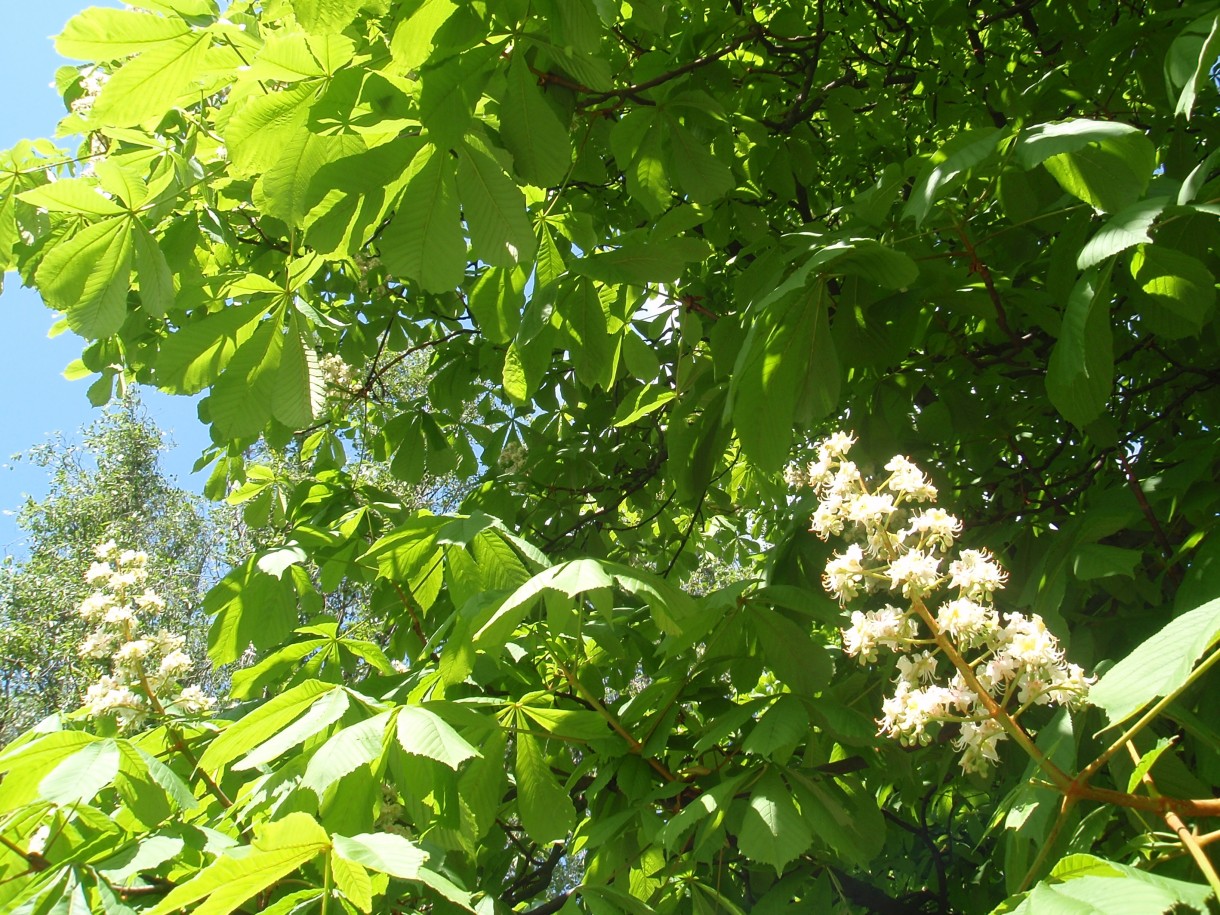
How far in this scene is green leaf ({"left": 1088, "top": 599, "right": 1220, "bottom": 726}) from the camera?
2.43ft

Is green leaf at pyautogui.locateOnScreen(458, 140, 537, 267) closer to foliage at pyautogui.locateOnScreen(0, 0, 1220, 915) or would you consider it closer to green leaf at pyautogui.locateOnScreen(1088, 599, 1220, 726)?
foliage at pyautogui.locateOnScreen(0, 0, 1220, 915)

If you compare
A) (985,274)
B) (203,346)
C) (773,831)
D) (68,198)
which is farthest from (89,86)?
(773,831)

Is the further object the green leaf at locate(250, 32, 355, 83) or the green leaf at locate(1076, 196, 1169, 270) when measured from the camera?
the green leaf at locate(250, 32, 355, 83)

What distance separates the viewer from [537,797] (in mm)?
1508

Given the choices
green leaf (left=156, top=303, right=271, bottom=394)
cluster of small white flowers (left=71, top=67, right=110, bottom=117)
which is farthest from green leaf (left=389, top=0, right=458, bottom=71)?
cluster of small white flowers (left=71, top=67, right=110, bottom=117)

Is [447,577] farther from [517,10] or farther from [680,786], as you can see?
[517,10]

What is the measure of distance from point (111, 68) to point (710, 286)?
6.27 ft

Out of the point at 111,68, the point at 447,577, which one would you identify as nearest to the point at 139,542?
the point at 111,68

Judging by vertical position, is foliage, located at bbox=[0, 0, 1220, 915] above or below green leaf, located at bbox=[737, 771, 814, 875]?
above

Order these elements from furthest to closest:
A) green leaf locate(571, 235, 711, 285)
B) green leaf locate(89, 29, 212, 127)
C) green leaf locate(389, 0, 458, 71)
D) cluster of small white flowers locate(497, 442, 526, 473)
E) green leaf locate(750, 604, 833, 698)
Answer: cluster of small white flowers locate(497, 442, 526, 473) → green leaf locate(571, 235, 711, 285) → green leaf locate(750, 604, 833, 698) → green leaf locate(89, 29, 212, 127) → green leaf locate(389, 0, 458, 71)

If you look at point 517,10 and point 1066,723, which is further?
point 517,10

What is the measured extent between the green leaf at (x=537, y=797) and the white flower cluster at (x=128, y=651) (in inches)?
30.6

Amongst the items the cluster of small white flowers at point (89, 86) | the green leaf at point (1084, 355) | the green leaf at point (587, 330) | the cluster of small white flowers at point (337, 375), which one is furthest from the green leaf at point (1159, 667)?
the cluster of small white flowers at point (337, 375)

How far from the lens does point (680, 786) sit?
155 cm
